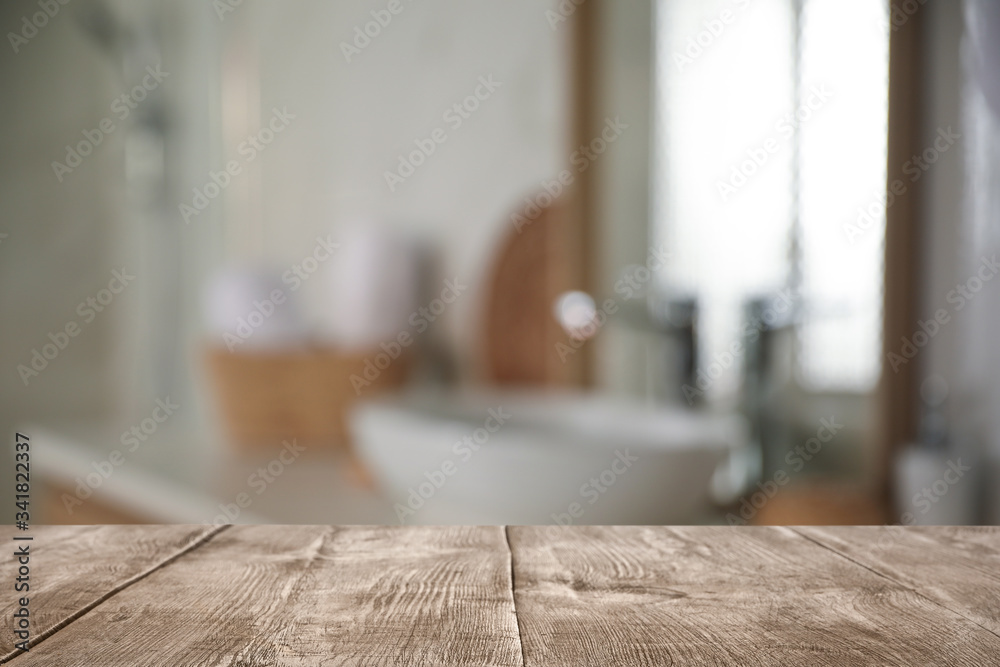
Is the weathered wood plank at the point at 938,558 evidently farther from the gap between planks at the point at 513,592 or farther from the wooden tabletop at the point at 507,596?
the gap between planks at the point at 513,592

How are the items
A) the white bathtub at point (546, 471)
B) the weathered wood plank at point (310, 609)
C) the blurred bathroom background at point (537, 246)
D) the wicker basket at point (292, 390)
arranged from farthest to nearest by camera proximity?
the wicker basket at point (292, 390)
the blurred bathroom background at point (537, 246)
the white bathtub at point (546, 471)
the weathered wood plank at point (310, 609)

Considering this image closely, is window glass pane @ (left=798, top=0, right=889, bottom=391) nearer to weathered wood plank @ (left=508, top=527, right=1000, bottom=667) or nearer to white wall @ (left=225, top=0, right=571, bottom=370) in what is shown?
white wall @ (left=225, top=0, right=571, bottom=370)

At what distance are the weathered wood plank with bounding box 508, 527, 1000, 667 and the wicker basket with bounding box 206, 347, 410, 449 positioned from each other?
77 centimetres

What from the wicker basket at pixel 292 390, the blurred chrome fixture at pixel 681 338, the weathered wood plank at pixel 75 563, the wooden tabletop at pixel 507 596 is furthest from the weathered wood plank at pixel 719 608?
the wicker basket at pixel 292 390

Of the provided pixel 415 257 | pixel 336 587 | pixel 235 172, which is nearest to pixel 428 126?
pixel 415 257

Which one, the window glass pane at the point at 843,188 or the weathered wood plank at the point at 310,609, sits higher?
the window glass pane at the point at 843,188

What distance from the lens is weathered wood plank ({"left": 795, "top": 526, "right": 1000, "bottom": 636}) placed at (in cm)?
21

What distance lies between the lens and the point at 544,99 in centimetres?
107

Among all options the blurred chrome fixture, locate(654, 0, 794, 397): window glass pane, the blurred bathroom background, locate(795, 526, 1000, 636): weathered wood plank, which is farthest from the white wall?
locate(795, 526, 1000, 636): weathered wood plank

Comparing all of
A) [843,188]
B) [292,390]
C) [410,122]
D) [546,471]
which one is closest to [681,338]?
[843,188]

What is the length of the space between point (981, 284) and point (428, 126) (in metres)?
0.82

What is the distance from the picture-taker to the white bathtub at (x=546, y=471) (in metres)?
0.53

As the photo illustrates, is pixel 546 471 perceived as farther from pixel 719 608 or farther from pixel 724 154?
pixel 724 154

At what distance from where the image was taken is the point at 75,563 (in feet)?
0.83
